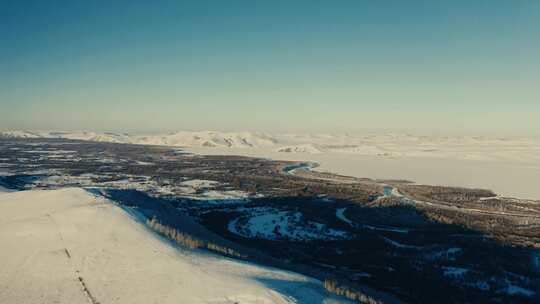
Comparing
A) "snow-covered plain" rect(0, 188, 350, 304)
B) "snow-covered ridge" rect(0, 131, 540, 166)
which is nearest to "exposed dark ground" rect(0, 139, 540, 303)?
"snow-covered plain" rect(0, 188, 350, 304)

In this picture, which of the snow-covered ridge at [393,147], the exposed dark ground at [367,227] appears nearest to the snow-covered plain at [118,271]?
the exposed dark ground at [367,227]

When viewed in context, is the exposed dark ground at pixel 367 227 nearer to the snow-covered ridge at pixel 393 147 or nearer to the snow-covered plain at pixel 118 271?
the snow-covered plain at pixel 118 271

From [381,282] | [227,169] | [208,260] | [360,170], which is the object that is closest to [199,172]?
[227,169]

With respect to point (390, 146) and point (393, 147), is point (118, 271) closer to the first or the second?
point (393, 147)

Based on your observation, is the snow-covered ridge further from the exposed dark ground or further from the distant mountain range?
the exposed dark ground

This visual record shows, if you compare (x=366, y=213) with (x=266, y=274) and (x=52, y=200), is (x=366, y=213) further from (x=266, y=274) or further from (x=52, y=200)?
(x=266, y=274)

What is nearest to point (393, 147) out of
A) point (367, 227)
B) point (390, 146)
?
point (390, 146)

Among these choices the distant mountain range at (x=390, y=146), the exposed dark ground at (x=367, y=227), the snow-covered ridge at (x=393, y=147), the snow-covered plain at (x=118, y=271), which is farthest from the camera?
the distant mountain range at (x=390, y=146)

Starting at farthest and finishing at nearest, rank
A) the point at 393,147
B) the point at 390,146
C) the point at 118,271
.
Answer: the point at 390,146, the point at 393,147, the point at 118,271
